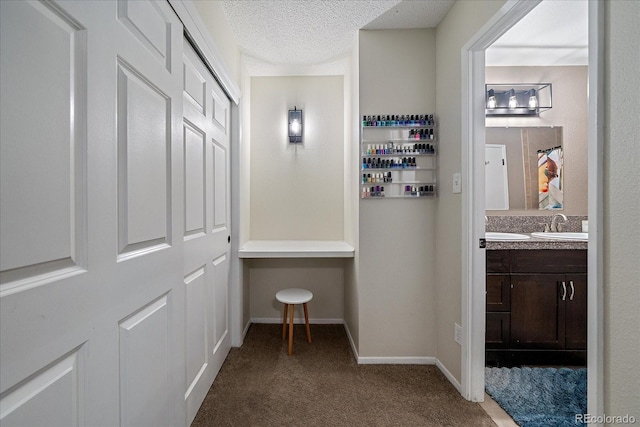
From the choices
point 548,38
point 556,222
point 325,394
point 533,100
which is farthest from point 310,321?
point 548,38

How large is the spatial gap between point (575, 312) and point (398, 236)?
136 cm

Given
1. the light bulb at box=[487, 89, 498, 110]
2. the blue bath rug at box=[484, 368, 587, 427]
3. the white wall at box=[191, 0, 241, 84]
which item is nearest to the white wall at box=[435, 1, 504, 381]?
the blue bath rug at box=[484, 368, 587, 427]

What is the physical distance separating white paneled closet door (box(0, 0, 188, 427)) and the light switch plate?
1.61 meters

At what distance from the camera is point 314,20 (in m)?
2.04

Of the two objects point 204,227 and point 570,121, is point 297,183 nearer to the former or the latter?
point 204,227

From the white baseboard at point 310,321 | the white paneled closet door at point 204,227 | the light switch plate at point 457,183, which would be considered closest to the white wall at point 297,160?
the white paneled closet door at point 204,227

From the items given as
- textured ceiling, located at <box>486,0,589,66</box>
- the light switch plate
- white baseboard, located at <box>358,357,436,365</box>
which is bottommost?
white baseboard, located at <box>358,357,436,365</box>

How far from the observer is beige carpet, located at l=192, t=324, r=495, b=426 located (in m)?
1.59

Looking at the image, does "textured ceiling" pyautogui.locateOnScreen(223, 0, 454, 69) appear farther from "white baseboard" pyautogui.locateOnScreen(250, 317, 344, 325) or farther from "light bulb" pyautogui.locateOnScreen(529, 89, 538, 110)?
"white baseboard" pyautogui.locateOnScreen(250, 317, 344, 325)

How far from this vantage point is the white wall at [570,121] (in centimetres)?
258

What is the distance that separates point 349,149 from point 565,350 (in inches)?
88.4

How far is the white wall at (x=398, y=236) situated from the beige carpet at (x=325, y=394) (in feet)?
0.74

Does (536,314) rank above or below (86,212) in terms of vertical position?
below

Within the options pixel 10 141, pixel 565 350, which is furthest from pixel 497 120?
pixel 10 141
